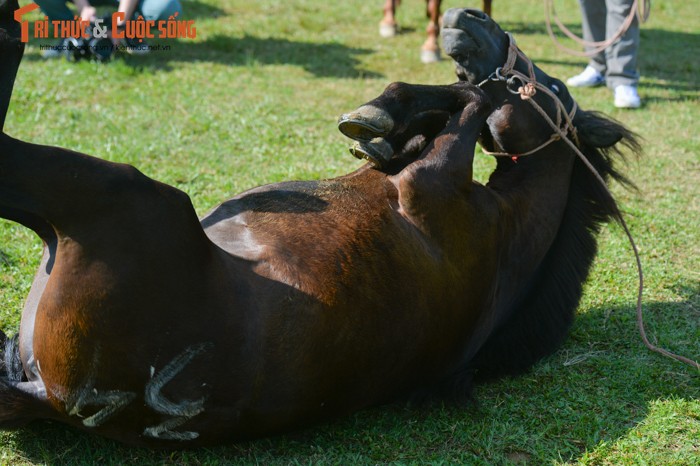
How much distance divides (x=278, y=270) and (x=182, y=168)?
2.63 meters

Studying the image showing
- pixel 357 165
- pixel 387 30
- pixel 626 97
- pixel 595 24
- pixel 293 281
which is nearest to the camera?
pixel 293 281

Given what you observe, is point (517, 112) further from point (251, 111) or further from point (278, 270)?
point (251, 111)

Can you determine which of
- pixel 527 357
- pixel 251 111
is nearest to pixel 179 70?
pixel 251 111

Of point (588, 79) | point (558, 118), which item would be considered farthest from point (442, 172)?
point (588, 79)

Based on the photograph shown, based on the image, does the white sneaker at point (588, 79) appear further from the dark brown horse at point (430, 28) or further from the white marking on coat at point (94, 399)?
the white marking on coat at point (94, 399)

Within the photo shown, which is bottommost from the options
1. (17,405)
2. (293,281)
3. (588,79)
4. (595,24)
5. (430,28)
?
(17,405)

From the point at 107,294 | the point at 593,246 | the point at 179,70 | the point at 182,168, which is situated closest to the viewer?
the point at 107,294

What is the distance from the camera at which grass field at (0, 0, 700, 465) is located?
262 centimetres

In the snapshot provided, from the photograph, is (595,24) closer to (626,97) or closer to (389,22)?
(626,97)

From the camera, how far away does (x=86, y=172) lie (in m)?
2.13

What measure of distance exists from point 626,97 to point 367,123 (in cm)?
439

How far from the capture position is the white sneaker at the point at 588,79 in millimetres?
Answer: 7055

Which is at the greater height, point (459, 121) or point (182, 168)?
point (459, 121)

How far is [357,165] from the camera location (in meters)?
5.09
